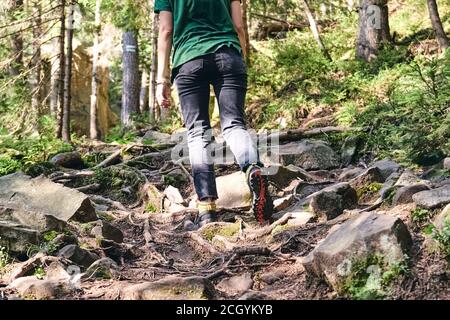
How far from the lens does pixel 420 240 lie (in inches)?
132

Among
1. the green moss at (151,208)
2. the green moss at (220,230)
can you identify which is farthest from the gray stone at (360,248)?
the green moss at (151,208)

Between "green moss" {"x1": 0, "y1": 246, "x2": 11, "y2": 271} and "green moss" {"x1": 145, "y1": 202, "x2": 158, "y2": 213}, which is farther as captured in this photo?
"green moss" {"x1": 145, "y1": 202, "x2": 158, "y2": 213}

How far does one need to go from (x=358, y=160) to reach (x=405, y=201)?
3.02m

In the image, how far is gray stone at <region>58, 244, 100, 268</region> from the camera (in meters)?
3.83

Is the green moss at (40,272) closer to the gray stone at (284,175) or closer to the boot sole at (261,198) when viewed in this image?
the boot sole at (261,198)

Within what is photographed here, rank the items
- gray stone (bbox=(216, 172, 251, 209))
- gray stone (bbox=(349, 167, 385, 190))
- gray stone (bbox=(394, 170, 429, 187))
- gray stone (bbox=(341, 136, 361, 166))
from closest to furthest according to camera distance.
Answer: gray stone (bbox=(394, 170, 429, 187))
gray stone (bbox=(349, 167, 385, 190))
gray stone (bbox=(216, 172, 251, 209))
gray stone (bbox=(341, 136, 361, 166))

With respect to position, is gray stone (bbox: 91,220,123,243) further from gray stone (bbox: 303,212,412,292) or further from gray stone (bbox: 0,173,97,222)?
gray stone (bbox: 303,212,412,292)

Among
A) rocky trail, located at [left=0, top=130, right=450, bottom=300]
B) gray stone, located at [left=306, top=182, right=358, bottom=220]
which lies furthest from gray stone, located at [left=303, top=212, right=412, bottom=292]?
gray stone, located at [left=306, top=182, right=358, bottom=220]

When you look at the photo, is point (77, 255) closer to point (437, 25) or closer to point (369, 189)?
point (369, 189)

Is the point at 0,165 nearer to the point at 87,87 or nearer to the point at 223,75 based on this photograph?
the point at 223,75

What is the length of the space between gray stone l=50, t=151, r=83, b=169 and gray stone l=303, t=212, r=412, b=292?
5841 millimetres

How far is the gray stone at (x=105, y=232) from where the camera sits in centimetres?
452

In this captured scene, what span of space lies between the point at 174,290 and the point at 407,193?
2085 mm

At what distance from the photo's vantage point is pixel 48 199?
521cm
